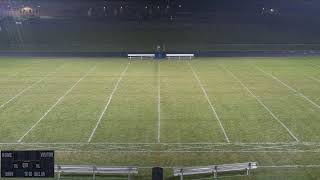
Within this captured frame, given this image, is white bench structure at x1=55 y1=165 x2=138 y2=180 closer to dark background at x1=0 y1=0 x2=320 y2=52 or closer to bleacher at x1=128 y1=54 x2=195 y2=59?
bleacher at x1=128 y1=54 x2=195 y2=59

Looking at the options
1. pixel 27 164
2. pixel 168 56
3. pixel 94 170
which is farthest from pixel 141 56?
pixel 27 164

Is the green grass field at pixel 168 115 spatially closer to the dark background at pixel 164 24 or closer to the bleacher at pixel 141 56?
the bleacher at pixel 141 56

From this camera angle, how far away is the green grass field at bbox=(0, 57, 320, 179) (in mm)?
16672

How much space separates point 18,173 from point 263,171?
6.77 meters

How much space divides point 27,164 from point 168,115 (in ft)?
36.5

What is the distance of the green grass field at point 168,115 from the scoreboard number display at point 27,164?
3.66 meters

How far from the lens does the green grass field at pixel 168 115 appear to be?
1667 centimetres

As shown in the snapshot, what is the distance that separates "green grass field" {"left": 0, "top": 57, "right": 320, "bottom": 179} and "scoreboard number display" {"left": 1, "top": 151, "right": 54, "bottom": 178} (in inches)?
144

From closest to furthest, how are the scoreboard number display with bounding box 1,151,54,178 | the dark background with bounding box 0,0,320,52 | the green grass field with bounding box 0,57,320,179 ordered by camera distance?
the scoreboard number display with bounding box 1,151,54,178 < the green grass field with bounding box 0,57,320,179 < the dark background with bounding box 0,0,320,52

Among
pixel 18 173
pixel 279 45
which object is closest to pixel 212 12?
pixel 279 45

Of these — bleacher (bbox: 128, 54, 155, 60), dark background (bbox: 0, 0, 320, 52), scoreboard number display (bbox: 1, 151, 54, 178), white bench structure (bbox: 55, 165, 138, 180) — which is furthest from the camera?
dark background (bbox: 0, 0, 320, 52)

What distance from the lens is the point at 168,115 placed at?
2220 centimetres

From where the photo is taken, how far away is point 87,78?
3186cm

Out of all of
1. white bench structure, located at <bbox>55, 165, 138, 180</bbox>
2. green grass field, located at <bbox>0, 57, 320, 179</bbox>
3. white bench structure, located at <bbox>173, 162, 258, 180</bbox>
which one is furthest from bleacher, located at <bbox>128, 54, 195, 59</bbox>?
white bench structure, located at <bbox>55, 165, 138, 180</bbox>
